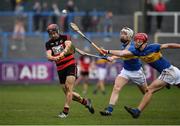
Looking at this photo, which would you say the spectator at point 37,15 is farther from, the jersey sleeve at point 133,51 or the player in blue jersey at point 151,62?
the jersey sleeve at point 133,51

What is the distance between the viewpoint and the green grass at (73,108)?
18.9m

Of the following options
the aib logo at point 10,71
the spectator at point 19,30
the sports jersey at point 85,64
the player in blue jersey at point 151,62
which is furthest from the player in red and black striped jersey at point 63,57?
the spectator at point 19,30

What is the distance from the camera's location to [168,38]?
123 ft

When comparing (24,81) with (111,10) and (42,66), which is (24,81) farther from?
(111,10)

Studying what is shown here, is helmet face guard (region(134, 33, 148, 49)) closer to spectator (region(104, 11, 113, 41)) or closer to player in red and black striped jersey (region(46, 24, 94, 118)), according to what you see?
player in red and black striped jersey (region(46, 24, 94, 118))

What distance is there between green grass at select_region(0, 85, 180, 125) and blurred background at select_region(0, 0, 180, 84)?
2394 mm

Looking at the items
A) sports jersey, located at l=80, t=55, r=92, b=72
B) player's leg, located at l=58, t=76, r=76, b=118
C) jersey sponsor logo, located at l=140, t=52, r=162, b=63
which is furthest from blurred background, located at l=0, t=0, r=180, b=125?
jersey sponsor logo, located at l=140, t=52, r=162, b=63

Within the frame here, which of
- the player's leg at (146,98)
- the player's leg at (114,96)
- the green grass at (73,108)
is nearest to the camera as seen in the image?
the green grass at (73,108)

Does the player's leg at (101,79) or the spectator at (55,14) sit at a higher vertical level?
the spectator at (55,14)

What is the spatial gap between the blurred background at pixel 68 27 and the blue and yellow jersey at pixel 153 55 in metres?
16.6

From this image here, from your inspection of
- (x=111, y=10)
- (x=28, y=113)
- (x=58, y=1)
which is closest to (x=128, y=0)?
(x=111, y=10)

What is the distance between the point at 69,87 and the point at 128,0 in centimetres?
2230

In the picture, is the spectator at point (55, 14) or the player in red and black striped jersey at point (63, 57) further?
the spectator at point (55, 14)

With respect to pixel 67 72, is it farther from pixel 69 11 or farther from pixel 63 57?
pixel 69 11
